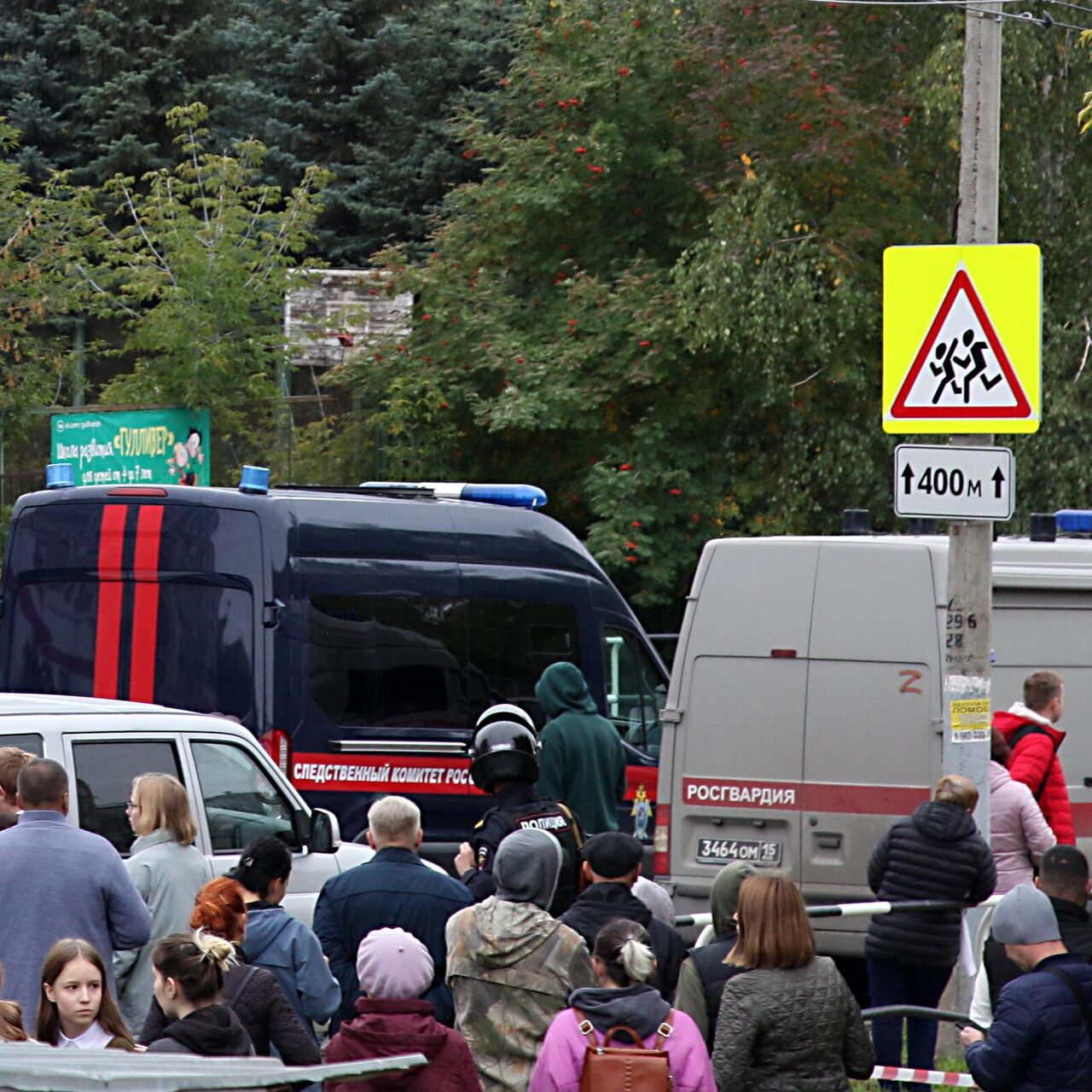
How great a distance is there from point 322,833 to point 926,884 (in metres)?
2.51

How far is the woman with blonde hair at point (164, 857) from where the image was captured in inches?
288

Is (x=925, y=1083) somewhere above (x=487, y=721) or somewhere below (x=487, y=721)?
below

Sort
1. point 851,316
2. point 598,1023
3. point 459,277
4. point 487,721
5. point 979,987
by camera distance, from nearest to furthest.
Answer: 1. point 598,1023
2. point 979,987
3. point 487,721
4. point 851,316
5. point 459,277

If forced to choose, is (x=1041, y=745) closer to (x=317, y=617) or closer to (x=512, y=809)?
(x=512, y=809)

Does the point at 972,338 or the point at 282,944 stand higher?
the point at 972,338

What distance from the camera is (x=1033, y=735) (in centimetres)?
1017

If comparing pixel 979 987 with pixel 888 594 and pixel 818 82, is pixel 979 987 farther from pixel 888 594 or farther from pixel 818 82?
pixel 818 82

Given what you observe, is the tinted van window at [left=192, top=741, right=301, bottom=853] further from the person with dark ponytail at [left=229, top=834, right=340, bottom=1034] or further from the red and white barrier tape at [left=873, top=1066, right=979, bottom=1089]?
the red and white barrier tape at [left=873, top=1066, right=979, bottom=1089]

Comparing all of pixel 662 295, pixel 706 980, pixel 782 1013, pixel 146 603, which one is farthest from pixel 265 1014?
pixel 662 295

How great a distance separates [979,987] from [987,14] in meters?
4.63

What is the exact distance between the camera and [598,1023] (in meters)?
5.23

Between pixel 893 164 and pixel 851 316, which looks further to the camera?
pixel 893 164

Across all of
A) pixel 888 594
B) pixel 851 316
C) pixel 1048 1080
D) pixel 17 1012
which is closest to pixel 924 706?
pixel 888 594

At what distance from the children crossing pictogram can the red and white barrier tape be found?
2752 millimetres
